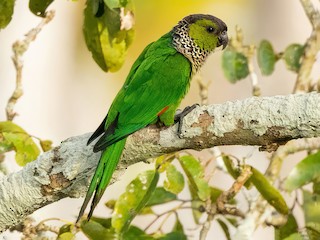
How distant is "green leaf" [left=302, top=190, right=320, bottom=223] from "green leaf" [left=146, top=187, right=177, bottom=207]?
1.35 ft

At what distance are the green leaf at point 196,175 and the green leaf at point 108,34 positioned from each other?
1.27 ft

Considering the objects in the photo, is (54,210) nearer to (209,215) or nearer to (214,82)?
(214,82)

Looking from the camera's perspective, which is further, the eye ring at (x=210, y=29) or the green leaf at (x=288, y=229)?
the eye ring at (x=210, y=29)

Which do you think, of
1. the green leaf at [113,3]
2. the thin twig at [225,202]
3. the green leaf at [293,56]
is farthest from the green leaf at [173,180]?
the green leaf at [293,56]

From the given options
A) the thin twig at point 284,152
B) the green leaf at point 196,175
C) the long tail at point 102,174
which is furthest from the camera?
the thin twig at point 284,152

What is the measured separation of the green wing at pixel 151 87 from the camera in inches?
87.0

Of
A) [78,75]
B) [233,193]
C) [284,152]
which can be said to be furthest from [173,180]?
[78,75]

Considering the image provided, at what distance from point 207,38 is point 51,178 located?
867mm

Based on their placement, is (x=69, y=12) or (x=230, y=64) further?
(x=69, y=12)

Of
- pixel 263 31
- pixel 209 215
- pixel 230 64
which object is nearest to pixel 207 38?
pixel 230 64

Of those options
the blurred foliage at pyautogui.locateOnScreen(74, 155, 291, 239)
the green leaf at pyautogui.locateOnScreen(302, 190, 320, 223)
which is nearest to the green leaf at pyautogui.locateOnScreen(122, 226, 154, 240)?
the blurred foliage at pyautogui.locateOnScreen(74, 155, 291, 239)

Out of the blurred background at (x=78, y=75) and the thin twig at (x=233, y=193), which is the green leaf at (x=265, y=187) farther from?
the blurred background at (x=78, y=75)

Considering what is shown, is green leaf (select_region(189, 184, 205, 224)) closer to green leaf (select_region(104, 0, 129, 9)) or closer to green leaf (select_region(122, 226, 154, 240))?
green leaf (select_region(122, 226, 154, 240))

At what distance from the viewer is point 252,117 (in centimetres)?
183
